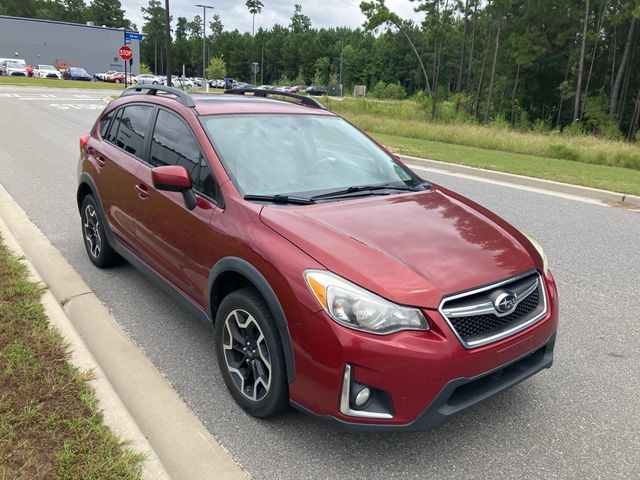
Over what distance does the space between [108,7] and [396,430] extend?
461ft

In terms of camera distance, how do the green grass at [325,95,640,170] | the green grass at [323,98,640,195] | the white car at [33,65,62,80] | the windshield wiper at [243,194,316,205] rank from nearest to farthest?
the windshield wiper at [243,194,316,205] < the green grass at [323,98,640,195] < the green grass at [325,95,640,170] < the white car at [33,65,62,80]

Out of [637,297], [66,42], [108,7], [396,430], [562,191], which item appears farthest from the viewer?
[108,7]

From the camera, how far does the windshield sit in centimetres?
330

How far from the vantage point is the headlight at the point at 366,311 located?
7.64ft

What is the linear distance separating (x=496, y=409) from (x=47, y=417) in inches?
97.1

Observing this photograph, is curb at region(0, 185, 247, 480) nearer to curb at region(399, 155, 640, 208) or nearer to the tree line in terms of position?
curb at region(399, 155, 640, 208)

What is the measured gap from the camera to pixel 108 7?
121500mm

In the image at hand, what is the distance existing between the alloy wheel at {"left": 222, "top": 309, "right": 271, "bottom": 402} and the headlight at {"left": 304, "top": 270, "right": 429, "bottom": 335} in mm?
545

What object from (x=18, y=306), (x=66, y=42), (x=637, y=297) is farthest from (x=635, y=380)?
(x=66, y=42)

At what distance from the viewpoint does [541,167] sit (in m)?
12.8

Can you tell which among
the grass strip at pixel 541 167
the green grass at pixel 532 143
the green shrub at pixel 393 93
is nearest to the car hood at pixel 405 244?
the grass strip at pixel 541 167

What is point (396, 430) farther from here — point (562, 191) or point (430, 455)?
point (562, 191)

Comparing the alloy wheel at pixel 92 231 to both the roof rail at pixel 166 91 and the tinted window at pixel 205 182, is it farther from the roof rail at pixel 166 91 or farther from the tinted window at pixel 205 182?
the tinted window at pixel 205 182

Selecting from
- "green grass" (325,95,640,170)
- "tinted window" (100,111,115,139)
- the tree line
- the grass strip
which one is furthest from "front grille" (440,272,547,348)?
the tree line
